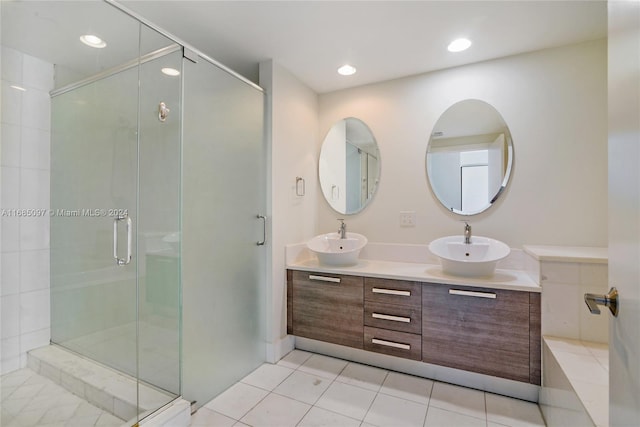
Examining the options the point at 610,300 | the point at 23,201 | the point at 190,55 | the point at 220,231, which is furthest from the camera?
the point at 220,231

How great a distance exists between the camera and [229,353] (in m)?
2.04

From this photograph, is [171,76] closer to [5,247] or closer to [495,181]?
[5,247]

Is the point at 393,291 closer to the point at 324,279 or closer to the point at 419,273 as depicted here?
the point at 419,273

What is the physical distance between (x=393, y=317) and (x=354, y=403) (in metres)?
0.61

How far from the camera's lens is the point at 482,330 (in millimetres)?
1874

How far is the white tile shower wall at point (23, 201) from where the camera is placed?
1439 mm

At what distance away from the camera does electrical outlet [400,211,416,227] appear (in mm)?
2605

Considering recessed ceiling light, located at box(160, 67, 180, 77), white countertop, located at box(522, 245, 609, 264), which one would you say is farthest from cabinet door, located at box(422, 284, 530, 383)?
recessed ceiling light, located at box(160, 67, 180, 77)

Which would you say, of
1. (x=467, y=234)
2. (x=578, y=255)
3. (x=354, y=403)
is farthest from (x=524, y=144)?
(x=354, y=403)

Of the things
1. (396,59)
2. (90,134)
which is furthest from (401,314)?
(90,134)

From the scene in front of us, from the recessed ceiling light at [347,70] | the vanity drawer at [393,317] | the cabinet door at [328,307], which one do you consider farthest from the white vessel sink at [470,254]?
the recessed ceiling light at [347,70]

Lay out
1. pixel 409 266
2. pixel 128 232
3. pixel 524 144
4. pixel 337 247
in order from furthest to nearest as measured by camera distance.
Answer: pixel 337 247 → pixel 409 266 → pixel 524 144 → pixel 128 232

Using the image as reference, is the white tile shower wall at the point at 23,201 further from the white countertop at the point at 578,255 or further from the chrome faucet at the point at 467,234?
the white countertop at the point at 578,255

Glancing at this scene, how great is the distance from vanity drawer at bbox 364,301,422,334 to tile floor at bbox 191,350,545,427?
1.26 ft
